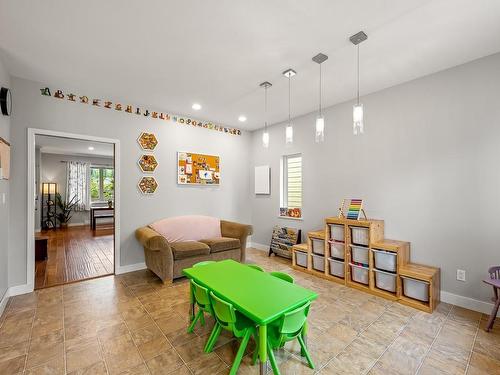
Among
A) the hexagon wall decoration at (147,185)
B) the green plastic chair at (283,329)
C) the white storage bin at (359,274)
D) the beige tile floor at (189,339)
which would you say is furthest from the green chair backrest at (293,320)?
the hexagon wall decoration at (147,185)

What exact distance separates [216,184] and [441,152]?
362 centimetres

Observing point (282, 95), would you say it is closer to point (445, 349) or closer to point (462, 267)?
point (462, 267)

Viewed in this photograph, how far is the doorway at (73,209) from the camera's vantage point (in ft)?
12.3

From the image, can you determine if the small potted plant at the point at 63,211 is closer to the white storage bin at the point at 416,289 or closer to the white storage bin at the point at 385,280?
the white storage bin at the point at 385,280

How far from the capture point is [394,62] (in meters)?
2.60

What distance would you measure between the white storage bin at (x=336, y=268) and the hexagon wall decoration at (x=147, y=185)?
3.08m

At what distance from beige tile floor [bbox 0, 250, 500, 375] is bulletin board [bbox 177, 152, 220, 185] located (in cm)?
211

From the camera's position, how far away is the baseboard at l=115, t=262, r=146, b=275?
145 inches

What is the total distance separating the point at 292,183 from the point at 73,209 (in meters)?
8.07

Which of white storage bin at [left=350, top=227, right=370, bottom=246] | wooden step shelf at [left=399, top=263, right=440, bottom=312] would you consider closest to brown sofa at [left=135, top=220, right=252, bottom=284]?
white storage bin at [left=350, top=227, right=370, bottom=246]

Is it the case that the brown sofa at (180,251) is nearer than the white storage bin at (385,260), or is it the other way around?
the white storage bin at (385,260)

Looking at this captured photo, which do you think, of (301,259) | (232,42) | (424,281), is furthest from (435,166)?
(232,42)

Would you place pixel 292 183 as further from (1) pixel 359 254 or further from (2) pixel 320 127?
(2) pixel 320 127

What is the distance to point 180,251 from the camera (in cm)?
334
